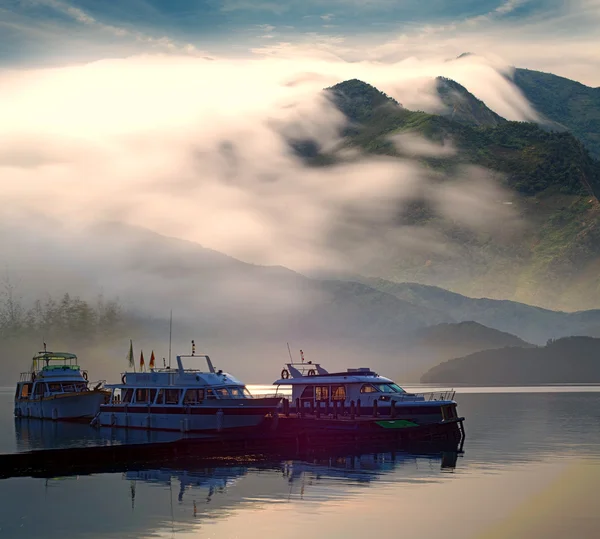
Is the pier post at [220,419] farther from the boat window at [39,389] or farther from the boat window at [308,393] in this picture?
the boat window at [39,389]

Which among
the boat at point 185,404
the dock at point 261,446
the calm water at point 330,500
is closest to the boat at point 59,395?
the boat at point 185,404

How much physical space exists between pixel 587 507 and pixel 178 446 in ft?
119

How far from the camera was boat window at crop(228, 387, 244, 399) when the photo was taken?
111m

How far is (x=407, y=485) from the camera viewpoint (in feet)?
234

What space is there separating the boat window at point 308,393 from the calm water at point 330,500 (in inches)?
834

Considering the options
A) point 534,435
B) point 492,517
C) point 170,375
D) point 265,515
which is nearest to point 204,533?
point 265,515

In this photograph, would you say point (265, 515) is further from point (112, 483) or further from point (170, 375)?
point (170, 375)

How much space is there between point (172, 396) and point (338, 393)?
19530mm

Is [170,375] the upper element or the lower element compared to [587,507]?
upper

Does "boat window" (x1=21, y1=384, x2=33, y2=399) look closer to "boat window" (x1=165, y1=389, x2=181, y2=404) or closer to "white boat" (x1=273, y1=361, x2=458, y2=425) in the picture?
"boat window" (x1=165, y1=389, x2=181, y2=404)

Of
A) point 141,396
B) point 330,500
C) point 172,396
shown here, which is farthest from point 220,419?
point 330,500

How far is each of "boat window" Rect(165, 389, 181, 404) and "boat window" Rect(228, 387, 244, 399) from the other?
634 cm

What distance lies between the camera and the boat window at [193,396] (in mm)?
111787

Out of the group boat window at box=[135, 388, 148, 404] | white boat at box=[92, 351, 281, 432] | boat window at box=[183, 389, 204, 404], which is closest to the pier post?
white boat at box=[92, 351, 281, 432]
